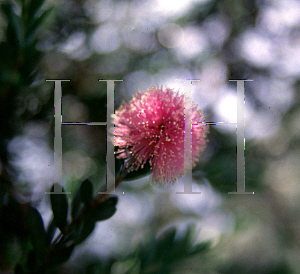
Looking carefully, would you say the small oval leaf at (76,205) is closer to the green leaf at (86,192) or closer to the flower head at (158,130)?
the green leaf at (86,192)

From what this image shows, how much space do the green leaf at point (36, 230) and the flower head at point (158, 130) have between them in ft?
0.58

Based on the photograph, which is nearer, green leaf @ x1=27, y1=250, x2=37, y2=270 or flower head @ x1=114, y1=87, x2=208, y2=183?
green leaf @ x1=27, y1=250, x2=37, y2=270

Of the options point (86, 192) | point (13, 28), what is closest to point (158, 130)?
point (86, 192)

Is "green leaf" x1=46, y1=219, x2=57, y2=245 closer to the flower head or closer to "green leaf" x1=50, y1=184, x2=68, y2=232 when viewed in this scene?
"green leaf" x1=50, y1=184, x2=68, y2=232

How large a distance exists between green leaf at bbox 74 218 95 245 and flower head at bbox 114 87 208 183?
0.46 feet

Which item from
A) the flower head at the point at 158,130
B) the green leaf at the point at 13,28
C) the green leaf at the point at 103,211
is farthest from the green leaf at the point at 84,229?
the green leaf at the point at 13,28

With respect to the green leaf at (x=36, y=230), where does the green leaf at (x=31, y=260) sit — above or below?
below

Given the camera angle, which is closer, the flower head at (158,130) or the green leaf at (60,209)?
the green leaf at (60,209)

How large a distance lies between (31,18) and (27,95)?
13 cm

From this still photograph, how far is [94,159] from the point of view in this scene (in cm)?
71

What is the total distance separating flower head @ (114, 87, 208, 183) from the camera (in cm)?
45

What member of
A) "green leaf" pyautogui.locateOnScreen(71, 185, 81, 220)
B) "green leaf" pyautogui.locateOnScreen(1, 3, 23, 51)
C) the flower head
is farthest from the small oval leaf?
"green leaf" pyautogui.locateOnScreen(1, 3, 23, 51)

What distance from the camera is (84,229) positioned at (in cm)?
34

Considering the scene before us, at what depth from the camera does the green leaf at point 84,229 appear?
1.11 ft
